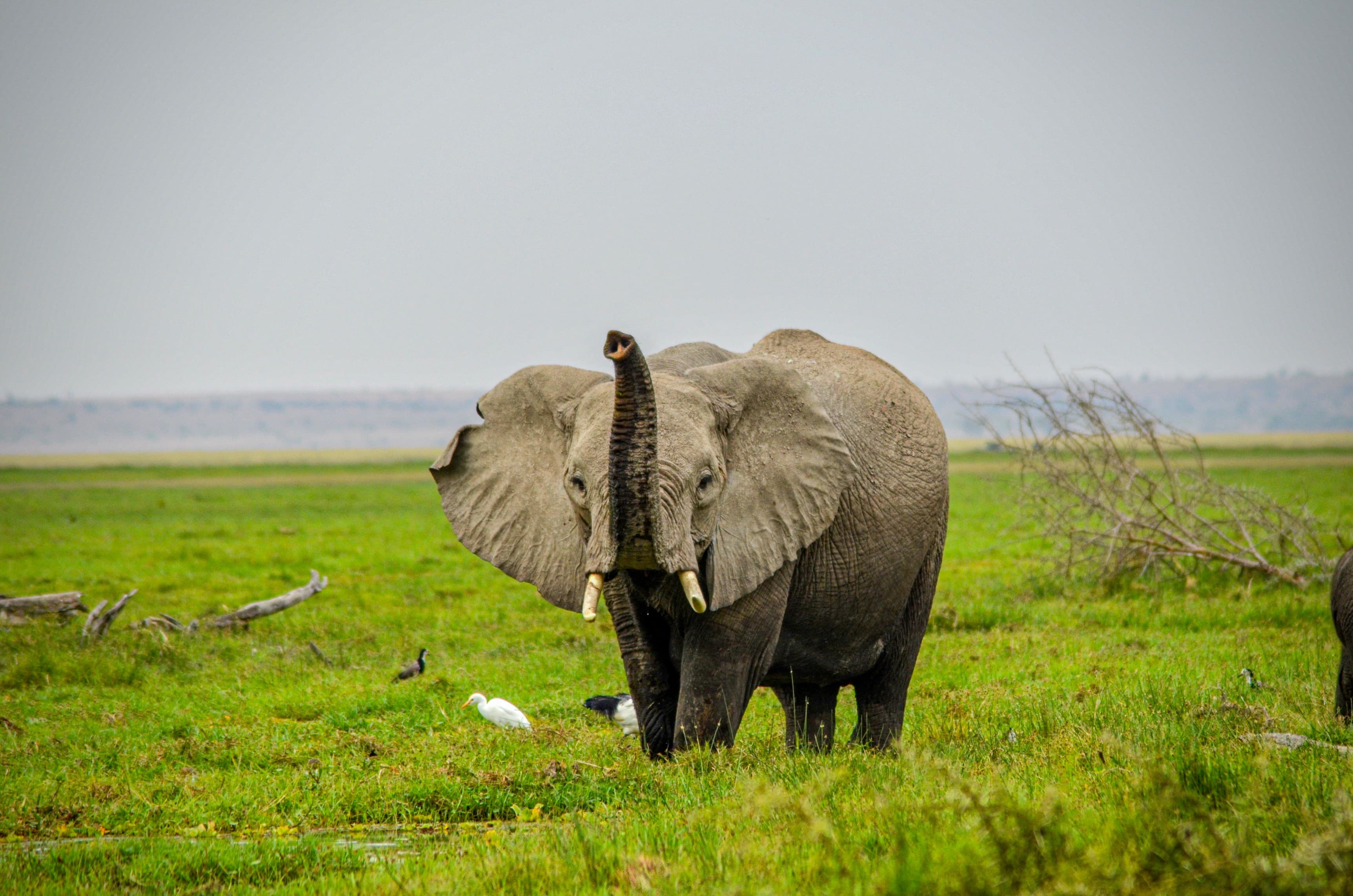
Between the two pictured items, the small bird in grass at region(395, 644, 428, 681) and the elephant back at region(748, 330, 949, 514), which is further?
the small bird in grass at region(395, 644, 428, 681)

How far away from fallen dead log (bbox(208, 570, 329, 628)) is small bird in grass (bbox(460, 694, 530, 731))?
16.4ft

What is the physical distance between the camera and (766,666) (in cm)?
716

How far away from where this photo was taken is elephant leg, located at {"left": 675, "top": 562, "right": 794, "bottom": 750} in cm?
678

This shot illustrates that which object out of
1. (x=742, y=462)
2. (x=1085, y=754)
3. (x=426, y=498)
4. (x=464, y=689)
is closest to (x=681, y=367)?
(x=742, y=462)

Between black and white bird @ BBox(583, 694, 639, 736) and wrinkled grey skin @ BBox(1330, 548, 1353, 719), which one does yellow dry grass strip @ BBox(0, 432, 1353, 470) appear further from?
wrinkled grey skin @ BBox(1330, 548, 1353, 719)

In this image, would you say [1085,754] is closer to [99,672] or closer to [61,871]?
[61,871]

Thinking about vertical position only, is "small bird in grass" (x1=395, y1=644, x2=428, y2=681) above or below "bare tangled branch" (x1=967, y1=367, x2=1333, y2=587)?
below

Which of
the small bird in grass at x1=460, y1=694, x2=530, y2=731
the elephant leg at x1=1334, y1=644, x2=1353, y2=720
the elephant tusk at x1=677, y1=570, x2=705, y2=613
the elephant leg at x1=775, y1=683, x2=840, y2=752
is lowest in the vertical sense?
the small bird in grass at x1=460, y1=694, x2=530, y2=731

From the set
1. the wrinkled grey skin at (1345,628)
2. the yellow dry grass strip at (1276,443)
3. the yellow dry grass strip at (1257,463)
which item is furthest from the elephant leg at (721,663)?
the yellow dry grass strip at (1276,443)

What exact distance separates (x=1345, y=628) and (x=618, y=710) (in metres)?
5.19

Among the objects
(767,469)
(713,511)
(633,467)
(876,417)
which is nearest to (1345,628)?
(876,417)

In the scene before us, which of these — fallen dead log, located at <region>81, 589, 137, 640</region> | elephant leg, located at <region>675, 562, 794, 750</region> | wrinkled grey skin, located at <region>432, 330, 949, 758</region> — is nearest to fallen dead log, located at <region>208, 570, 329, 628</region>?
fallen dead log, located at <region>81, 589, 137, 640</region>

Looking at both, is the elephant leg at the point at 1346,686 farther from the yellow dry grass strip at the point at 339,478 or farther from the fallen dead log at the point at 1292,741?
the yellow dry grass strip at the point at 339,478

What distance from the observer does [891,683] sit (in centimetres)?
874
